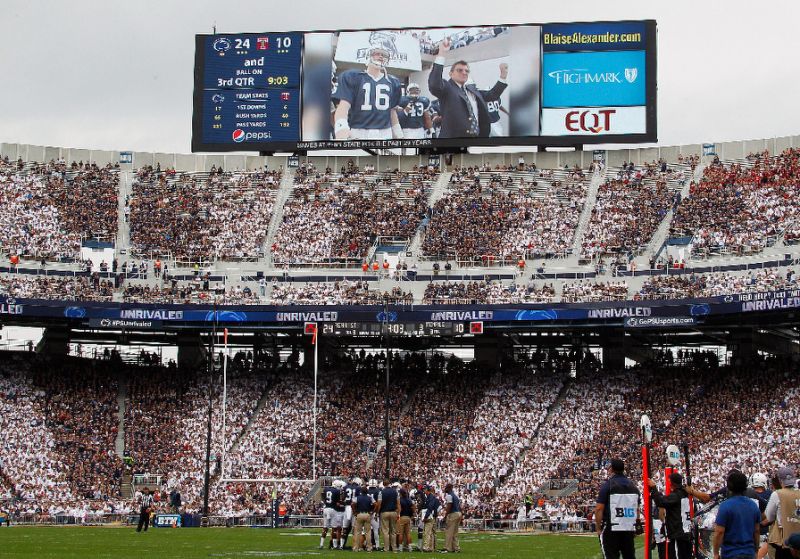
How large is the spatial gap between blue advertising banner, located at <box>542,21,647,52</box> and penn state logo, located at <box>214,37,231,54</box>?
15700 mm

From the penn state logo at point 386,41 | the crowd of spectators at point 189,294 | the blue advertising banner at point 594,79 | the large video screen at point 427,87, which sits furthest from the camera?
the penn state logo at point 386,41

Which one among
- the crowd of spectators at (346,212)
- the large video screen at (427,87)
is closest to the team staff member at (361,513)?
the crowd of spectators at (346,212)

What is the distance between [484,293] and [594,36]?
564 inches

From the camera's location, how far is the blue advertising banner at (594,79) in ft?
198

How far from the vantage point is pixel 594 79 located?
6069 cm

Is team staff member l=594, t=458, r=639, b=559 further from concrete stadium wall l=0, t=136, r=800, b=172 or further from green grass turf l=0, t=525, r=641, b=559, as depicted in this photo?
concrete stadium wall l=0, t=136, r=800, b=172

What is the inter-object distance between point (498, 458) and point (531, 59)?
20.8 metres

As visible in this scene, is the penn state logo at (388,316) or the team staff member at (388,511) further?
the penn state logo at (388,316)

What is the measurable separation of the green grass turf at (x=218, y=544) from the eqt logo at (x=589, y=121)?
25.2 metres

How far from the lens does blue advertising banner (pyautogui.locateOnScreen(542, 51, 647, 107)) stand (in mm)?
60250

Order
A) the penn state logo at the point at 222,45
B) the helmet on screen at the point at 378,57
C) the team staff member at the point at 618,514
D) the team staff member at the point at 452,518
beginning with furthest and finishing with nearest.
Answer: the penn state logo at the point at 222,45
the helmet on screen at the point at 378,57
the team staff member at the point at 452,518
the team staff member at the point at 618,514

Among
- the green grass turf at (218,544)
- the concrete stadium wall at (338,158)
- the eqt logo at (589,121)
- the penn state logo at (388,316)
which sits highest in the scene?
the eqt logo at (589,121)

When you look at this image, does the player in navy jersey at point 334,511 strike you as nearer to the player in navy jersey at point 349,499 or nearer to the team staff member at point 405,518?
the player in navy jersey at point 349,499

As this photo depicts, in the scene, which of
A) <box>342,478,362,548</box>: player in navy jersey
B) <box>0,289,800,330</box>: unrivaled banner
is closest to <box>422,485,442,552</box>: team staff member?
<box>342,478,362,548</box>: player in navy jersey
